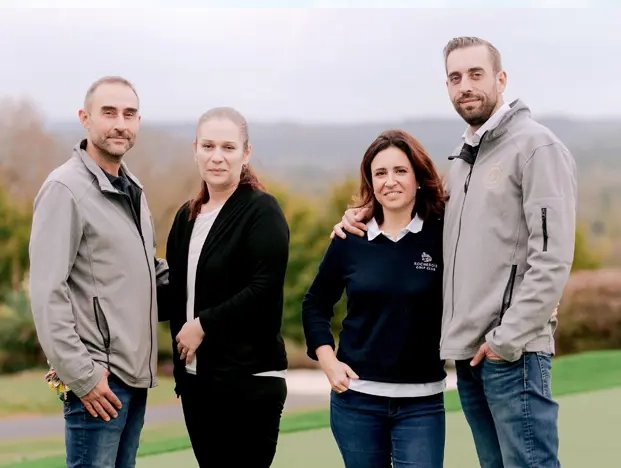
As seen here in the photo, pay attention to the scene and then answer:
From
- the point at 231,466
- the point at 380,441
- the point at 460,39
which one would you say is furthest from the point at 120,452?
the point at 460,39

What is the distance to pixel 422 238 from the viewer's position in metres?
2.95

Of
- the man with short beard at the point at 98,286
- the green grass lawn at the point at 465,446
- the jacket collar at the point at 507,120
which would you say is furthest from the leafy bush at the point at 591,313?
the man with short beard at the point at 98,286

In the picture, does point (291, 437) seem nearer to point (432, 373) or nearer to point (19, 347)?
point (432, 373)

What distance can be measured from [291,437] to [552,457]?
291 centimetres

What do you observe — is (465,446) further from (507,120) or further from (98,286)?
(98,286)

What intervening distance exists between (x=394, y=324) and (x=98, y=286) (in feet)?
3.15

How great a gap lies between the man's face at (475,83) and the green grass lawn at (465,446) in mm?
2327

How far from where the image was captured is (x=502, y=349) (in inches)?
107

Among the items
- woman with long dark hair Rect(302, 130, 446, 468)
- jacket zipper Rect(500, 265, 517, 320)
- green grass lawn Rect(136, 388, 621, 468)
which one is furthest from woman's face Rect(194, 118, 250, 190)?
green grass lawn Rect(136, 388, 621, 468)

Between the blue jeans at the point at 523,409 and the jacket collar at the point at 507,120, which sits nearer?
the blue jeans at the point at 523,409

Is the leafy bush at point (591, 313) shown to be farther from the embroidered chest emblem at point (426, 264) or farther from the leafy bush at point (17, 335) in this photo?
the embroidered chest emblem at point (426, 264)

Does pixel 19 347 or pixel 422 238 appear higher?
pixel 422 238

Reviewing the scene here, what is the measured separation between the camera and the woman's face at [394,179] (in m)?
2.91

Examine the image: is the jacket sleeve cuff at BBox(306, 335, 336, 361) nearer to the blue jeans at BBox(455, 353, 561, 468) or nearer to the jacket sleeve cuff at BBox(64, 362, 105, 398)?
the blue jeans at BBox(455, 353, 561, 468)
